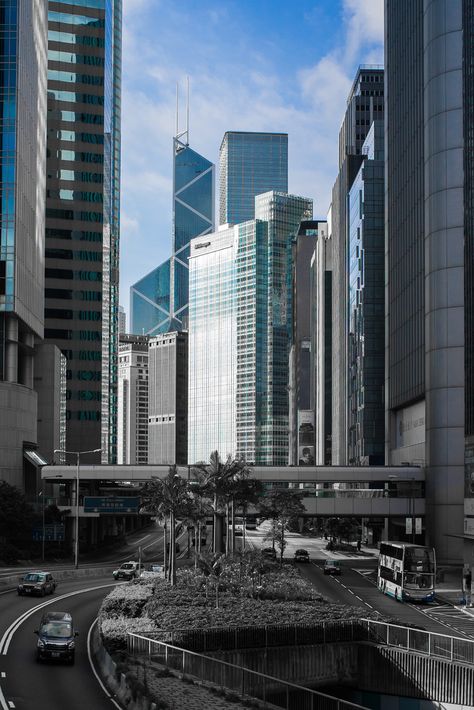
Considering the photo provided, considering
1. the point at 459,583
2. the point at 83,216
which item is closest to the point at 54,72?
the point at 83,216

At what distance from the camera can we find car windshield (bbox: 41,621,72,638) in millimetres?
39844

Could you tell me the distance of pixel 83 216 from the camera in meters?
195

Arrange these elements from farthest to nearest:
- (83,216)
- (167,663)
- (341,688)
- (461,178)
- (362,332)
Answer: (83,216)
(362,332)
(461,178)
(341,688)
(167,663)

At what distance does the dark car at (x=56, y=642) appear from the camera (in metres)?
39.1

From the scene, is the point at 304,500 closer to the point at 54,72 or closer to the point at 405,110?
the point at 405,110

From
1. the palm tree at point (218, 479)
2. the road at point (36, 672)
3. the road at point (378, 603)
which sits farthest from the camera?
the palm tree at point (218, 479)

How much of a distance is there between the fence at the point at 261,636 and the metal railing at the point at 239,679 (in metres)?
5.27

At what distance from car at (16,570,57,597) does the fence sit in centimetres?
2688

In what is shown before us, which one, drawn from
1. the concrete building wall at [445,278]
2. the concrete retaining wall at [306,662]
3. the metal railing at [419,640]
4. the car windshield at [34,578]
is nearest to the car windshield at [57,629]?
the concrete retaining wall at [306,662]

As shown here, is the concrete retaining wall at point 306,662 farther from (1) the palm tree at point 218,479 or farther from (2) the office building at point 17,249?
(2) the office building at point 17,249

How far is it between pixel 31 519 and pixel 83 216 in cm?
9508

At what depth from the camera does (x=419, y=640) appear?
133 ft

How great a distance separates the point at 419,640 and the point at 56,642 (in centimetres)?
1432

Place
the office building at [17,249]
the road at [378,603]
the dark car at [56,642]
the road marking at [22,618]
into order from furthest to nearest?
the office building at [17,249] → the road at [378,603] → the road marking at [22,618] → the dark car at [56,642]
